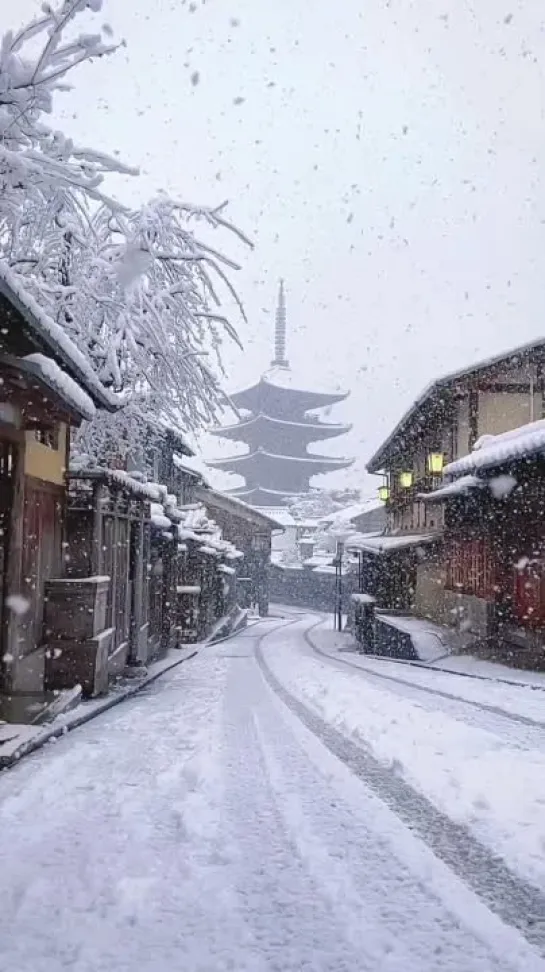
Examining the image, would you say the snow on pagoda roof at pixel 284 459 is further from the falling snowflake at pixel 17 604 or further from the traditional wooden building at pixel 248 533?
the falling snowflake at pixel 17 604

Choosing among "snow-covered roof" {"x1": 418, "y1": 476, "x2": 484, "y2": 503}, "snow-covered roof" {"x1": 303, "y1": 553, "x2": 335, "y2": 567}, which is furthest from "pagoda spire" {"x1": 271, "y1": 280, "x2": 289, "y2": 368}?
"snow-covered roof" {"x1": 418, "y1": 476, "x2": 484, "y2": 503}

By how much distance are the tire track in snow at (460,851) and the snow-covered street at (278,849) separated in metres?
0.01

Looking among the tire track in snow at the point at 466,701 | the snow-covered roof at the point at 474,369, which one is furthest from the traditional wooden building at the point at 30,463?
the snow-covered roof at the point at 474,369

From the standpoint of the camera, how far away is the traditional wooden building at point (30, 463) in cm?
651

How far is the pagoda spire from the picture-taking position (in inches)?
3273

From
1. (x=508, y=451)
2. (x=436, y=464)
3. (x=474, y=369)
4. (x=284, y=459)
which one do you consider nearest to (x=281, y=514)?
(x=284, y=459)

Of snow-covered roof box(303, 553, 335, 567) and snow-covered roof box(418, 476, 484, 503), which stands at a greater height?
snow-covered roof box(418, 476, 484, 503)

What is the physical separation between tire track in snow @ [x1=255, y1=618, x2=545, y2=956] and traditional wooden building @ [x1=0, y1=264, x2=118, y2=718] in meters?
3.67

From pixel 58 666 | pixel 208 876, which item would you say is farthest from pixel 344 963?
pixel 58 666

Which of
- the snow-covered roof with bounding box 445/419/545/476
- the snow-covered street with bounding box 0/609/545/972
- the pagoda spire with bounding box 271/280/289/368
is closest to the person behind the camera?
the snow-covered street with bounding box 0/609/545/972

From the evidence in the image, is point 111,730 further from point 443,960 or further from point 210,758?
point 443,960

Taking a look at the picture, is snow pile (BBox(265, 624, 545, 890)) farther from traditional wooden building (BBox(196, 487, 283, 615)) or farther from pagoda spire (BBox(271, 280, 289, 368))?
pagoda spire (BBox(271, 280, 289, 368))

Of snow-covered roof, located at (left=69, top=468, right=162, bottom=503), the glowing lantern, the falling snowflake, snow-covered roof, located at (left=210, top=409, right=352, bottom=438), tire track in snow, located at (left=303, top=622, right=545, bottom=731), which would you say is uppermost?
snow-covered roof, located at (left=210, top=409, right=352, bottom=438)

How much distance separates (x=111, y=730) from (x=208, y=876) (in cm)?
422
